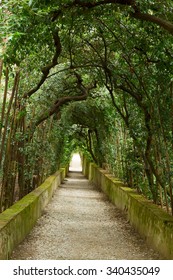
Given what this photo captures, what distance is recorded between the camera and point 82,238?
6938 millimetres

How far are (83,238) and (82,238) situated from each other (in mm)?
16

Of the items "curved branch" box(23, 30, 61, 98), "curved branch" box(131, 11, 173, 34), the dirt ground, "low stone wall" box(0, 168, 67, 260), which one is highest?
"curved branch" box(23, 30, 61, 98)

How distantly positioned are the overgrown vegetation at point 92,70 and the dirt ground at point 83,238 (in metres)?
0.79

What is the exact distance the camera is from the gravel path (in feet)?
19.0

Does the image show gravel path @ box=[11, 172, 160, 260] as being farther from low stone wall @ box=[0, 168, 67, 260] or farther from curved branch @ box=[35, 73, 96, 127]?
curved branch @ box=[35, 73, 96, 127]

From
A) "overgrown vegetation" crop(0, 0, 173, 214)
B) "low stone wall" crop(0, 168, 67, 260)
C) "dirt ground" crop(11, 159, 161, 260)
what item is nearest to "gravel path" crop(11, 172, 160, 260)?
"dirt ground" crop(11, 159, 161, 260)

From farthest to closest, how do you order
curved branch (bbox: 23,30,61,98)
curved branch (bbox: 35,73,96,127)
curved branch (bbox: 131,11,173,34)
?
curved branch (bbox: 35,73,96,127) < curved branch (bbox: 23,30,61,98) < curved branch (bbox: 131,11,173,34)

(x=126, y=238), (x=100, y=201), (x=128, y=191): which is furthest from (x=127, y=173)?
(x=126, y=238)

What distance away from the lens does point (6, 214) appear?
576 centimetres

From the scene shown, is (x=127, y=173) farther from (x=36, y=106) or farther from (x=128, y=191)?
(x=36, y=106)

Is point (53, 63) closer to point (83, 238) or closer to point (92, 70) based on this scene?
point (92, 70)

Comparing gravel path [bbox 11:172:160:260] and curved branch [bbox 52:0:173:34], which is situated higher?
curved branch [bbox 52:0:173:34]

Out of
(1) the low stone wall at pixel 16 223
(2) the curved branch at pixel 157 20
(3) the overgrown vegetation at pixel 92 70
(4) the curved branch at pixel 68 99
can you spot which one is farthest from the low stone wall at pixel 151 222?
(4) the curved branch at pixel 68 99

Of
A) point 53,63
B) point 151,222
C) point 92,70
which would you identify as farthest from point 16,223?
point 92,70
